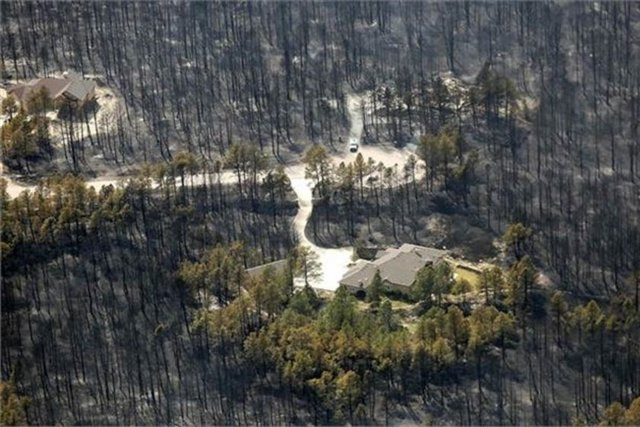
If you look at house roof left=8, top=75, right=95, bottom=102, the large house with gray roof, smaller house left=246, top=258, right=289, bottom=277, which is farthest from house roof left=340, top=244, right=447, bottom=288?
house roof left=8, top=75, right=95, bottom=102

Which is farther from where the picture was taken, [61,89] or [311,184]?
[61,89]

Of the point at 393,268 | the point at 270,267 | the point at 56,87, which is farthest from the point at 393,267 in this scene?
the point at 56,87

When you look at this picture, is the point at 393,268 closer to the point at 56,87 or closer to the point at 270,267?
the point at 270,267

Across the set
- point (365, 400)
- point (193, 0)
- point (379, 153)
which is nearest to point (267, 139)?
point (379, 153)

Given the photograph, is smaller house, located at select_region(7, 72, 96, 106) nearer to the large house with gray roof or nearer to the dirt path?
the dirt path

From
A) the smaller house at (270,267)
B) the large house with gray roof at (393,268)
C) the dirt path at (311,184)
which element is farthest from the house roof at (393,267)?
the smaller house at (270,267)

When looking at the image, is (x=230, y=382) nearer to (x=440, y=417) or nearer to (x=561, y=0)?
(x=440, y=417)
